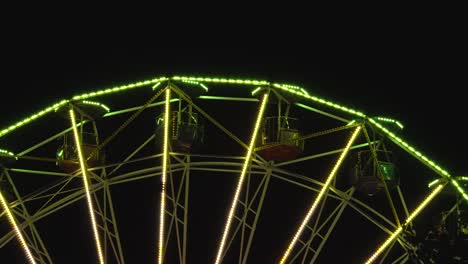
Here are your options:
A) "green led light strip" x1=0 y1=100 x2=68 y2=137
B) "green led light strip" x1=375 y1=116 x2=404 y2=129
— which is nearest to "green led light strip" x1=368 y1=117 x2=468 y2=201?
"green led light strip" x1=375 y1=116 x2=404 y2=129

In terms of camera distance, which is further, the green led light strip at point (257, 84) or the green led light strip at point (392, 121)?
the green led light strip at point (392, 121)

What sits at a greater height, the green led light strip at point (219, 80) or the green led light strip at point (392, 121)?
the green led light strip at point (219, 80)

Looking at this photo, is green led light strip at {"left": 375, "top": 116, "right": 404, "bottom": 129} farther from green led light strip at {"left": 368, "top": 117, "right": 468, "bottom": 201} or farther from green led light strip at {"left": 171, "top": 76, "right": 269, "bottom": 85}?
green led light strip at {"left": 171, "top": 76, "right": 269, "bottom": 85}

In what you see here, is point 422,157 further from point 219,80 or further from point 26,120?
point 26,120

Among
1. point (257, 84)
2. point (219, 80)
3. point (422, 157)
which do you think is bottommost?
point (422, 157)

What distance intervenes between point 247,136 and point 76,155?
42.1ft

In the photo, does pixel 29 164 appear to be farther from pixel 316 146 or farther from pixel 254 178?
pixel 316 146

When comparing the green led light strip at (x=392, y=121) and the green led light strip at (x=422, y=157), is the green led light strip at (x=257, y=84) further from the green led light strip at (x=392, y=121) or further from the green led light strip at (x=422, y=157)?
the green led light strip at (x=392, y=121)

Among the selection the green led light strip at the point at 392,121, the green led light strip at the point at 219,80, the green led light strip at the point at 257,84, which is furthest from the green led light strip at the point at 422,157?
the green led light strip at the point at 219,80

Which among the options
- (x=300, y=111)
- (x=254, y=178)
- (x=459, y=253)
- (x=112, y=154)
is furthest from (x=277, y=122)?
(x=254, y=178)

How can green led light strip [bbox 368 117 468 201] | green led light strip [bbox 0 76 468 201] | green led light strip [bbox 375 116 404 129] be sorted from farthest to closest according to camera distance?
green led light strip [bbox 375 116 404 129], green led light strip [bbox 368 117 468 201], green led light strip [bbox 0 76 468 201]

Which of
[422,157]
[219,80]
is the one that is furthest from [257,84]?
[422,157]

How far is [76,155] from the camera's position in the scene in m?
23.0

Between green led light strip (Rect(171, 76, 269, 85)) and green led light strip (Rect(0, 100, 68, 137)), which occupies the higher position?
green led light strip (Rect(171, 76, 269, 85))
